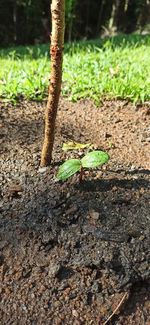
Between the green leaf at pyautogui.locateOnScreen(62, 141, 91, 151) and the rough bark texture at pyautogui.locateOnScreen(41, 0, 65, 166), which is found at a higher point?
the rough bark texture at pyautogui.locateOnScreen(41, 0, 65, 166)

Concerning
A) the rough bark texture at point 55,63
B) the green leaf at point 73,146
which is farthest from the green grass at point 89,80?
the rough bark texture at point 55,63

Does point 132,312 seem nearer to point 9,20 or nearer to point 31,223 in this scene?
point 31,223

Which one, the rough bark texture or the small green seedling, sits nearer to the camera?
the rough bark texture

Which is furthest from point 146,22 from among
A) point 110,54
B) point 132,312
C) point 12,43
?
point 132,312

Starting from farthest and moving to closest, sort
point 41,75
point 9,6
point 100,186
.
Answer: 1. point 9,6
2. point 41,75
3. point 100,186

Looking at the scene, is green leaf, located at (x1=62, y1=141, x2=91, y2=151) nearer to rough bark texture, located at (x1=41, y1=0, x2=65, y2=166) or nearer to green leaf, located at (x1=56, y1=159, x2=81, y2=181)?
rough bark texture, located at (x1=41, y1=0, x2=65, y2=166)

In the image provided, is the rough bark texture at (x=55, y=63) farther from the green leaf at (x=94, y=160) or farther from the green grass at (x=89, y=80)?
the green grass at (x=89, y=80)

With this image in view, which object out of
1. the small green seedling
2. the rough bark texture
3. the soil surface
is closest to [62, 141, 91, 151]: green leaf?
the soil surface

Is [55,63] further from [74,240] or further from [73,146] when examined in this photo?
[74,240]
